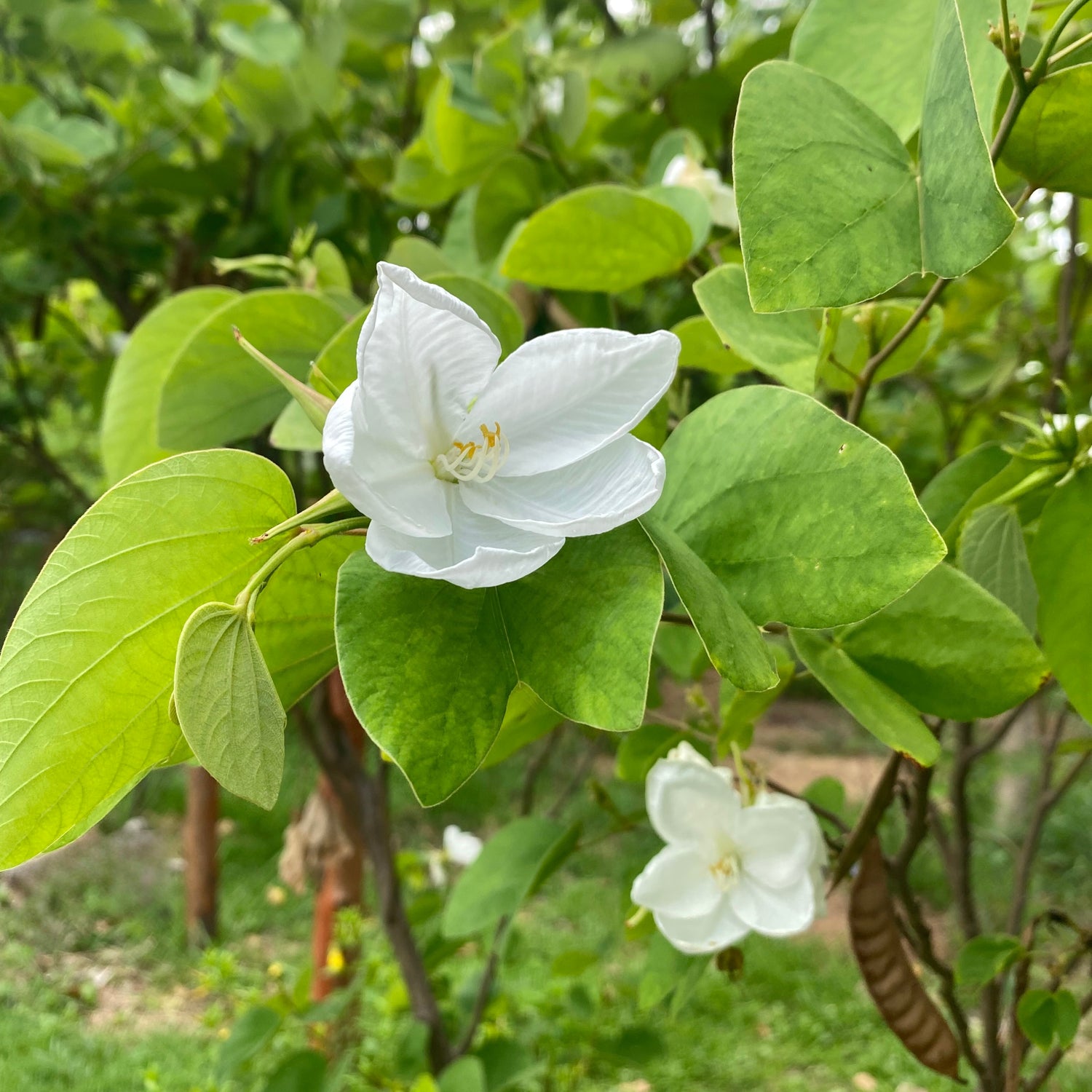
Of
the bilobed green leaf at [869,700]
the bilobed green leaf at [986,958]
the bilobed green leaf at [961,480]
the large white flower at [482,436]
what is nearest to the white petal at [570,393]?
the large white flower at [482,436]

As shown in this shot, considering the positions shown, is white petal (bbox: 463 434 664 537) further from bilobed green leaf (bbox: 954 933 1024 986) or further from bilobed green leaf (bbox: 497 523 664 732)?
bilobed green leaf (bbox: 954 933 1024 986)

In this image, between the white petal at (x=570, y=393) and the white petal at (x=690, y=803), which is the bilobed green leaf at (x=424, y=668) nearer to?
the white petal at (x=570, y=393)

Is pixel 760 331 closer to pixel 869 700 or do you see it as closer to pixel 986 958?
pixel 869 700

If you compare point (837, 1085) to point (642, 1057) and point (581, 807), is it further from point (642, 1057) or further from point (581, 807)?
point (581, 807)

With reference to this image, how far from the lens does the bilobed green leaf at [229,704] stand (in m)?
0.24

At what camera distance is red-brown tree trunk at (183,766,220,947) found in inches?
88.6

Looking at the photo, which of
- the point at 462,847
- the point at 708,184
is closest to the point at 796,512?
the point at 708,184

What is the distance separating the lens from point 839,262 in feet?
0.85

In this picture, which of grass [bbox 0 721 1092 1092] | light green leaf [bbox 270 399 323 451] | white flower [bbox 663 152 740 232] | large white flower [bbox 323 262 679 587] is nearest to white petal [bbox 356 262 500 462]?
large white flower [bbox 323 262 679 587]

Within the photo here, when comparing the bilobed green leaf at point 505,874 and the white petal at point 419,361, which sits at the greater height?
the white petal at point 419,361

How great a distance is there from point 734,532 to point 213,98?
0.87 m

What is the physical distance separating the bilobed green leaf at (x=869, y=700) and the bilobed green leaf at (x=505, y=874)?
0.93ft

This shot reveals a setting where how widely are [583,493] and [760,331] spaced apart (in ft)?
0.47

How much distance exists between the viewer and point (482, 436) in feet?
0.98
